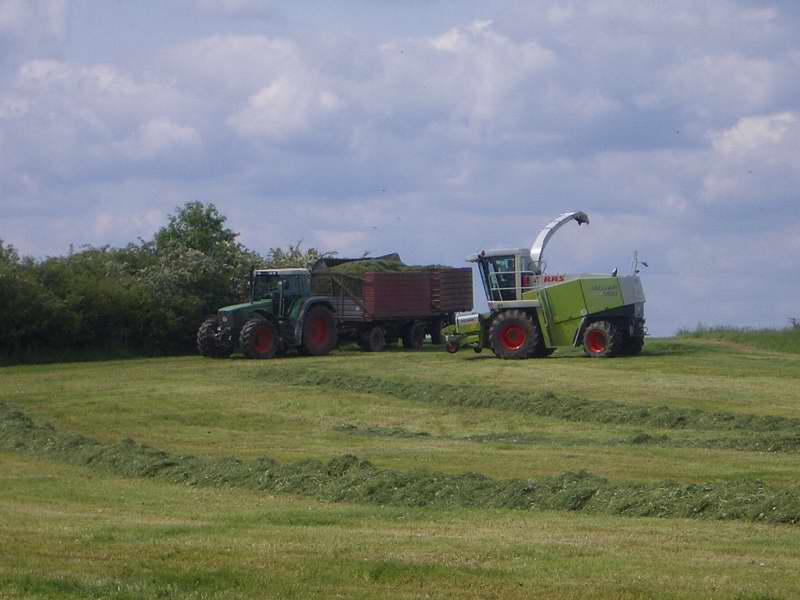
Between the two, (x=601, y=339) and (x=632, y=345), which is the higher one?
(x=601, y=339)

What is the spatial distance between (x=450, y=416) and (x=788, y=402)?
22.2ft

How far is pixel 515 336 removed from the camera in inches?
1435

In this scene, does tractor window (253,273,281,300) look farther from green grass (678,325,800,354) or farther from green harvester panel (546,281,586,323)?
green grass (678,325,800,354)

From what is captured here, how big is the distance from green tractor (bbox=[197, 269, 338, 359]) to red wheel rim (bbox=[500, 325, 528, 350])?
5681 mm

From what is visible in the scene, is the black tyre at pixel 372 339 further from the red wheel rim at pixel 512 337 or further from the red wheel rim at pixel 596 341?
the red wheel rim at pixel 596 341

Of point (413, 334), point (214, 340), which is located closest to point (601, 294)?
point (413, 334)

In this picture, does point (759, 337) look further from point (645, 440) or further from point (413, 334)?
point (645, 440)

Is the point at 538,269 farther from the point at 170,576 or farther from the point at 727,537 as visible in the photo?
the point at 170,576

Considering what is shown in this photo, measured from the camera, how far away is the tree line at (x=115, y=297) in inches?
1535

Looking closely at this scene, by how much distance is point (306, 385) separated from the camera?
102ft

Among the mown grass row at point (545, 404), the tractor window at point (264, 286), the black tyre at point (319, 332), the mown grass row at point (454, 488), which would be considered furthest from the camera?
the black tyre at point (319, 332)

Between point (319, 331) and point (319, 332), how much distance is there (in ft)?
0.10

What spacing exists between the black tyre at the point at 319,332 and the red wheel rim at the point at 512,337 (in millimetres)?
5675

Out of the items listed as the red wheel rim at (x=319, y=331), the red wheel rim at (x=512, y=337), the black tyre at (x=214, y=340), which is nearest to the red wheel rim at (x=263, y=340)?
the black tyre at (x=214, y=340)
